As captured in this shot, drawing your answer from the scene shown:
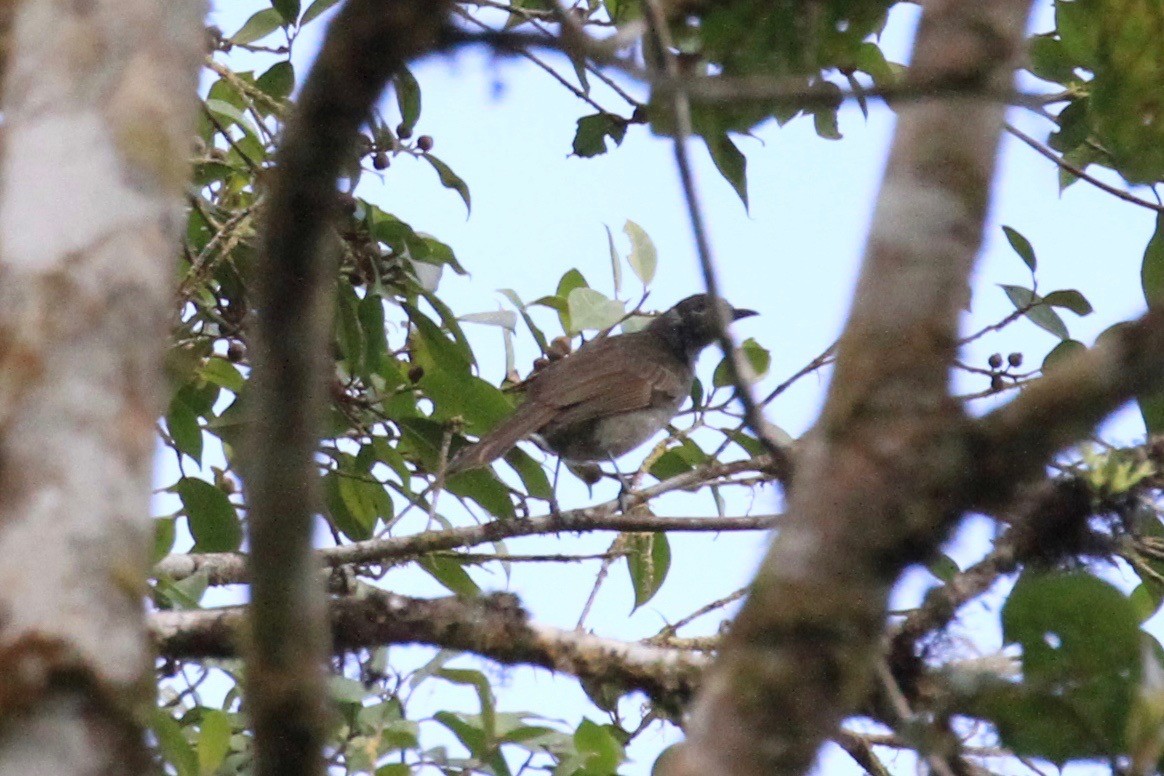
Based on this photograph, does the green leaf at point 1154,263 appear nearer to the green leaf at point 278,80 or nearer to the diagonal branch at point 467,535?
the diagonal branch at point 467,535

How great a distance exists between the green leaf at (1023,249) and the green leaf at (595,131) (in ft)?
4.56

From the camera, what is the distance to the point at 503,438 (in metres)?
6.10

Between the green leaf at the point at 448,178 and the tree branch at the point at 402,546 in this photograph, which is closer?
the tree branch at the point at 402,546

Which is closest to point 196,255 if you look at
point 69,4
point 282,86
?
point 282,86

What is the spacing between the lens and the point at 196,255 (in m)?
5.10

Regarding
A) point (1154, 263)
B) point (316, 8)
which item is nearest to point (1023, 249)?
point (1154, 263)

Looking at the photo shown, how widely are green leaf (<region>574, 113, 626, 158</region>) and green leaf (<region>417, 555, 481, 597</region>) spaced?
1470 mm

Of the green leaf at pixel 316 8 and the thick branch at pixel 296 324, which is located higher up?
the green leaf at pixel 316 8

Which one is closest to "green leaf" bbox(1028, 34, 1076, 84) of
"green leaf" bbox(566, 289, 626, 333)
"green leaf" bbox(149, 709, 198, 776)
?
"green leaf" bbox(566, 289, 626, 333)

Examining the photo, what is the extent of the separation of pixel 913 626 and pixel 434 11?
5.03ft

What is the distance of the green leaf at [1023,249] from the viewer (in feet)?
16.7

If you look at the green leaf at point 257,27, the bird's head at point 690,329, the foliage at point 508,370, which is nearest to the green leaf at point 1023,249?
the foliage at point 508,370

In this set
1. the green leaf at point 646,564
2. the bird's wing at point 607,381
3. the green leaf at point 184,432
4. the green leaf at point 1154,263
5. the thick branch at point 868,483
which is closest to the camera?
the thick branch at point 868,483

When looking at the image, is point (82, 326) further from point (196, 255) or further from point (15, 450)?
point (196, 255)
